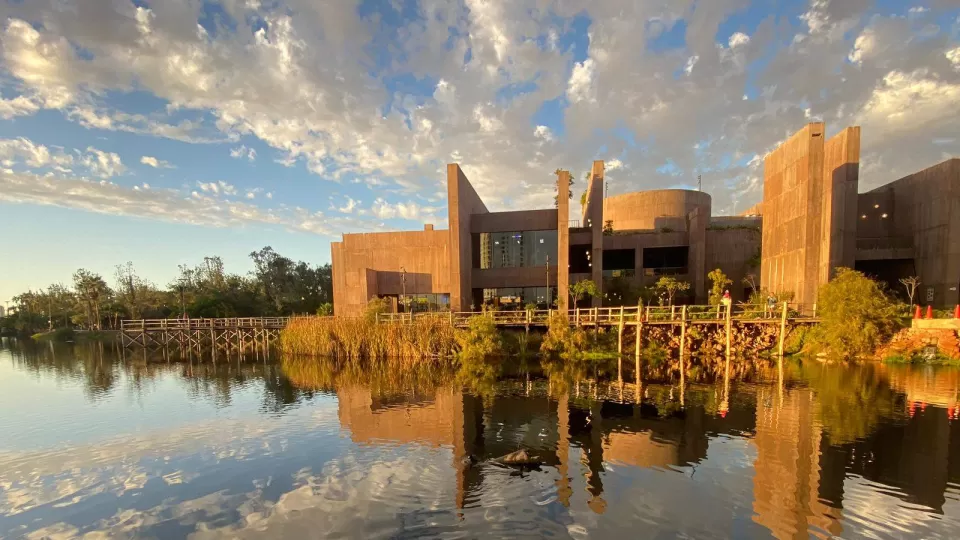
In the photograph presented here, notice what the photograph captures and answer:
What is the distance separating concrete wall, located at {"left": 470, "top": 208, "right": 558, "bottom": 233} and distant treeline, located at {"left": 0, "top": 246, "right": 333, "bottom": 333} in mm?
29792

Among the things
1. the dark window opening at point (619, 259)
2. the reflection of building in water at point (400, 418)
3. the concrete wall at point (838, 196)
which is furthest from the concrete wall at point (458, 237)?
the concrete wall at point (838, 196)

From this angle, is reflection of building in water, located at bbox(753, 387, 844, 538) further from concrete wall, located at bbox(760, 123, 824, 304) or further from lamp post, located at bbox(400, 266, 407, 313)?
lamp post, located at bbox(400, 266, 407, 313)

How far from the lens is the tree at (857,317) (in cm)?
2039

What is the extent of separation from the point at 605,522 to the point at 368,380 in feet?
50.6

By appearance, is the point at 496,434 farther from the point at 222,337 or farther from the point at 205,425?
the point at 222,337

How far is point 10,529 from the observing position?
296 inches

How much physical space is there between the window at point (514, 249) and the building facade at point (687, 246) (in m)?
0.09

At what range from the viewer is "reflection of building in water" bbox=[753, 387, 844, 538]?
684cm

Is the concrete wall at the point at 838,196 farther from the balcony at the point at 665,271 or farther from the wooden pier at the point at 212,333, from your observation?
the wooden pier at the point at 212,333

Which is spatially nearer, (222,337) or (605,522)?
(605,522)

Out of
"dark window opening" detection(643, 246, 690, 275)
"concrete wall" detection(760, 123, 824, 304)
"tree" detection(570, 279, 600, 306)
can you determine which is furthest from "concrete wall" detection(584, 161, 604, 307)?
"concrete wall" detection(760, 123, 824, 304)

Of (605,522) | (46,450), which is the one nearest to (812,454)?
(605,522)

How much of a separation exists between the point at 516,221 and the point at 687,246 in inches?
654

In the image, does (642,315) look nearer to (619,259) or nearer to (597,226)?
(597,226)
